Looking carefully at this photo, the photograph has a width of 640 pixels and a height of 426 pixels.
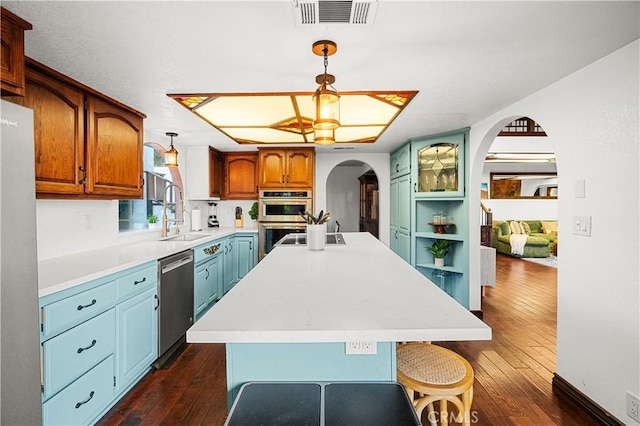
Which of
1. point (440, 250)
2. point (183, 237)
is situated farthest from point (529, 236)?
point (183, 237)

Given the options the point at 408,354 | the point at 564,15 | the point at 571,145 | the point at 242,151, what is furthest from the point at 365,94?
the point at 242,151

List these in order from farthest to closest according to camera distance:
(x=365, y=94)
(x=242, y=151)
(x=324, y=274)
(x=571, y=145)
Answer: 1. (x=242, y=151)
2. (x=365, y=94)
3. (x=571, y=145)
4. (x=324, y=274)

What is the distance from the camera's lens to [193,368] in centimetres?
262

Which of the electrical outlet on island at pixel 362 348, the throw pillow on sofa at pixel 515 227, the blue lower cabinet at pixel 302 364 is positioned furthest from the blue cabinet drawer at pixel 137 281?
the throw pillow on sofa at pixel 515 227

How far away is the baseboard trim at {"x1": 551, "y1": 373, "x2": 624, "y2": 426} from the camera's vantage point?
73.5 inches

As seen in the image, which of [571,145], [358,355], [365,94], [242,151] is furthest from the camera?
[242,151]

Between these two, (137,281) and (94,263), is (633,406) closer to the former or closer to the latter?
(137,281)

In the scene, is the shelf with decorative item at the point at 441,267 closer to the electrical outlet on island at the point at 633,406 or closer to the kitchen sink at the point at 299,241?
the kitchen sink at the point at 299,241

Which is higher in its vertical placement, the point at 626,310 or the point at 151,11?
the point at 151,11

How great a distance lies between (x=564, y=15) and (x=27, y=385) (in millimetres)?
2913

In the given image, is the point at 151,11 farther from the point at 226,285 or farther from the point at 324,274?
the point at 226,285

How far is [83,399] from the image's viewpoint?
1.80 meters

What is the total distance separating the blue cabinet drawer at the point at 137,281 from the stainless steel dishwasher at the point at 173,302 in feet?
0.29

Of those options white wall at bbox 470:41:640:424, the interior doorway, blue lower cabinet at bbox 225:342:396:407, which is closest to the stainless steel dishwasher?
blue lower cabinet at bbox 225:342:396:407
